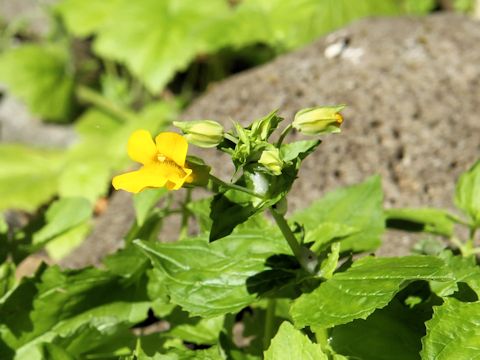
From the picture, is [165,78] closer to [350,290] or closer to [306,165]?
[306,165]

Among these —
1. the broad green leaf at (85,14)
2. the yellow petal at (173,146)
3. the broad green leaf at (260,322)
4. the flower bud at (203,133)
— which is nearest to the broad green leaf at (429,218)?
the broad green leaf at (260,322)

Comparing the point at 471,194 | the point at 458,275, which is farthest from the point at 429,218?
the point at 458,275

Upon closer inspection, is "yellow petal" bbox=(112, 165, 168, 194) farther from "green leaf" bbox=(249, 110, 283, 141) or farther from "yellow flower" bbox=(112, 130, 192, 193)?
"green leaf" bbox=(249, 110, 283, 141)

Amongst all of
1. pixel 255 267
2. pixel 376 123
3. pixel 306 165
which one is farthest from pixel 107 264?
pixel 376 123

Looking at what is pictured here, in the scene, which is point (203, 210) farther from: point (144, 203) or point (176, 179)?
point (176, 179)

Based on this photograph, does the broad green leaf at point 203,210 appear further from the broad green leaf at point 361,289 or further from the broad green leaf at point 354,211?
the broad green leaf at point 361,289
